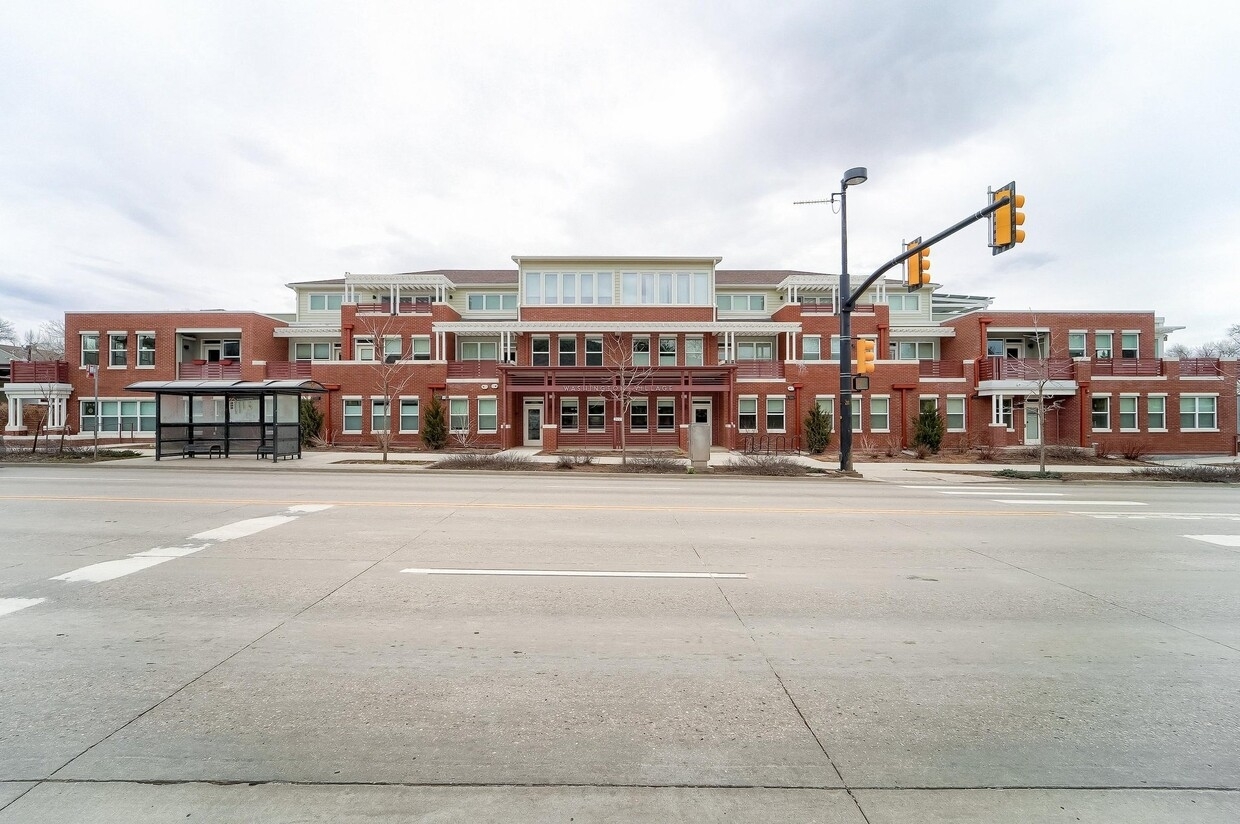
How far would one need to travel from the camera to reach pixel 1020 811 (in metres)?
2.88

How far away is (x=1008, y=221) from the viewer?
488 inches

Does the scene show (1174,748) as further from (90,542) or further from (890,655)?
(90,542)

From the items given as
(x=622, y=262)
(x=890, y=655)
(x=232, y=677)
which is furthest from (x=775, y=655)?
(x=622, y=262)

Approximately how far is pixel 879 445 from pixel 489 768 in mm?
33892

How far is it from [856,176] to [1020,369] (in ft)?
76.5

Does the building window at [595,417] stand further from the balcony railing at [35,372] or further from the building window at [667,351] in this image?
the balcony railing at [35,372]

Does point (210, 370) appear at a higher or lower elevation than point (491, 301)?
lower

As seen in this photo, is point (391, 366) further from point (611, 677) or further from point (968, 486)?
point (611, 677)

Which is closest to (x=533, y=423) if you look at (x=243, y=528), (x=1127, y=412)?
(x=243, y=528)

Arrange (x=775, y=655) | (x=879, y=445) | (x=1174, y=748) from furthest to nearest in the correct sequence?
(x=879, y=445) → (x=775, y=655) → (x=1174, y=748)

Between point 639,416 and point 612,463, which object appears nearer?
point 612,463

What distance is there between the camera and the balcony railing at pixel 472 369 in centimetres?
3425

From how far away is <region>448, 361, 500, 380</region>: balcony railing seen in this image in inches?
1348

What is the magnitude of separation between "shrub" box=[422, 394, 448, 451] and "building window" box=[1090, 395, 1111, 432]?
36.1 meters
